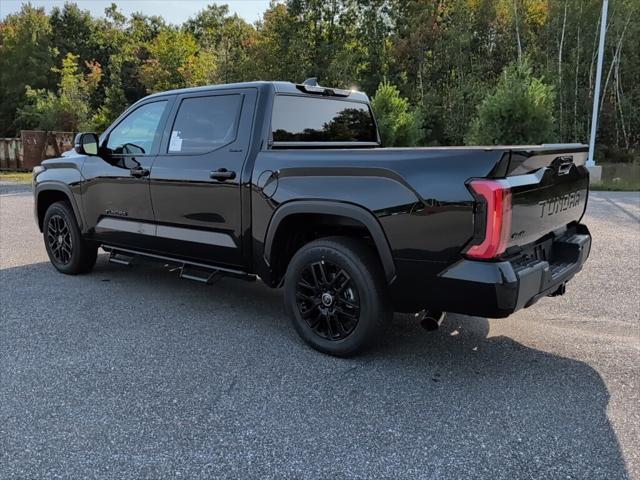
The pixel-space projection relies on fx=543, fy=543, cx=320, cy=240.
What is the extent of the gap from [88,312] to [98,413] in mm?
1893

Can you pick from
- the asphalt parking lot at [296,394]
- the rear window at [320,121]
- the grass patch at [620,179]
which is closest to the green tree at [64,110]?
the grass patch at [620,179]

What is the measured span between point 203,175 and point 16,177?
18.6m

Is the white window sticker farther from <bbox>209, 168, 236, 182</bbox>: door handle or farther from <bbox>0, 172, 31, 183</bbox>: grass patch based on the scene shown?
<bbox>0, 172, 31, 183</bbox>: grass patch

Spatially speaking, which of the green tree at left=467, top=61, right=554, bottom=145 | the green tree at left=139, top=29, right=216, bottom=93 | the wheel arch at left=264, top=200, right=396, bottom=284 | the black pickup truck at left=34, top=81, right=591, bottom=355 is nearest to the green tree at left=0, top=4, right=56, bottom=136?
the green tree at left=139, top=29, right=216, bottom=93

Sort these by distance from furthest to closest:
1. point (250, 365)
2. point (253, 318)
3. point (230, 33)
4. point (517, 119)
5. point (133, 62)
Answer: point (133, 62), point (230, 33), point (517, 119), point (253, 318), point (250, 365)

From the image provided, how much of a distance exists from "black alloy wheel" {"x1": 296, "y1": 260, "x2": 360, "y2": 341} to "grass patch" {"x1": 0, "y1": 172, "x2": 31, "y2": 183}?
17.8 m

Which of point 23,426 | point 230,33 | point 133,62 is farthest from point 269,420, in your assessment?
point 133,62

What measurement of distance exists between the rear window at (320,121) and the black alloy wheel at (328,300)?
1121 millimetres

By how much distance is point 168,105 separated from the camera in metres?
4.76

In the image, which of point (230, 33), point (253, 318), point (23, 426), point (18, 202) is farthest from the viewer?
point (230, 33)

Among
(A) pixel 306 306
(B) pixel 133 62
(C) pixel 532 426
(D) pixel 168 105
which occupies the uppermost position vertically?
(B) pixel 133 62

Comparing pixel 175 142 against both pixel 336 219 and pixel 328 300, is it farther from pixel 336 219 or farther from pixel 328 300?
pixel 328 300

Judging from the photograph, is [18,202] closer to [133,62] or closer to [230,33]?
[230,33]

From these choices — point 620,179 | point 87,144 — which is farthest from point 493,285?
point 620,179
